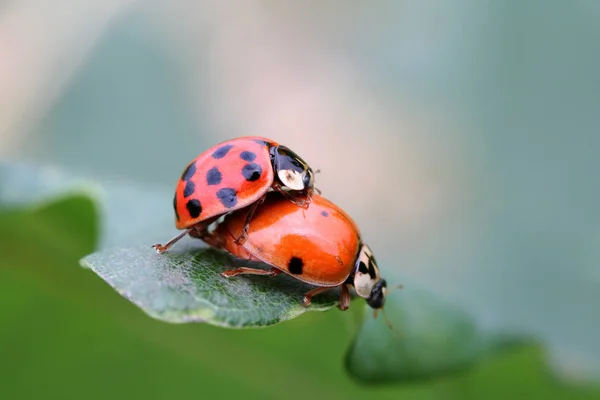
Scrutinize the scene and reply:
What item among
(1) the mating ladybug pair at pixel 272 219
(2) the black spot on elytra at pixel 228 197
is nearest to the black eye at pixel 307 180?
(1) the mating ladybug pair at pixel 272 219

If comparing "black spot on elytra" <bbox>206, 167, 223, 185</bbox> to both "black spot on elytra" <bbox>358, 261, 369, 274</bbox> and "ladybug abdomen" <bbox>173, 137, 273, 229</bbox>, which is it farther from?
"black spot on elytra" <bbox>358, 261, 369, 274</bbox>

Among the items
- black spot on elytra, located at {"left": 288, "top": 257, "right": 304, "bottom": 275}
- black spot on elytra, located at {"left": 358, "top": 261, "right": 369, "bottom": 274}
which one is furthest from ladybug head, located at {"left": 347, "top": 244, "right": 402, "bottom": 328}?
black spot on elytra, located at {"left": 288, "top": 257, "right": 304, "bottom": 275}

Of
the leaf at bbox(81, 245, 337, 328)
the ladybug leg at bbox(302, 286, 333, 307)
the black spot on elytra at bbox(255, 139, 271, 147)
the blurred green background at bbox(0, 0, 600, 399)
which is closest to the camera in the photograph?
the leaf at bbox(81, 245, 337, 328)

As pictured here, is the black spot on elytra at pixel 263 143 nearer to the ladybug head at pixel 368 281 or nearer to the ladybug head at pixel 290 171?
the ladybug head at pixel 290 171

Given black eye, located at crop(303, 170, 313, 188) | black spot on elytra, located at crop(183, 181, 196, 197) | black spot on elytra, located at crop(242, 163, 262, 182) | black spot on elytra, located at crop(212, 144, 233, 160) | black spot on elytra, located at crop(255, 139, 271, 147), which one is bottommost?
black spot on elytra, located at crop(183, 181, 196, 197)

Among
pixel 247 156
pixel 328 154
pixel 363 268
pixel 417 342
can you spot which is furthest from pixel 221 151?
pixel 328 154

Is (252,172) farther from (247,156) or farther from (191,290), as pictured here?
(191,290)
